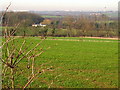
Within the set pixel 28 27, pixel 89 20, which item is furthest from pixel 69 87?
pixel 89 20

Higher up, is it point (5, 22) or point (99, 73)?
point (5, 22)

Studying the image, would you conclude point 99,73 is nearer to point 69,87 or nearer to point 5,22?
point 69,87

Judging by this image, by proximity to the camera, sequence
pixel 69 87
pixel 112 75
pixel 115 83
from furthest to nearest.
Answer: pixel 112 75, pixel 115 83, pixel 69 87

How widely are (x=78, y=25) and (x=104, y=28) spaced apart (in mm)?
8185

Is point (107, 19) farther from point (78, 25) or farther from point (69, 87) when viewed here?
point (69, 87)

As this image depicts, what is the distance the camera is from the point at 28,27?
2.77 metres

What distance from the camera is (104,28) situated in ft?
207

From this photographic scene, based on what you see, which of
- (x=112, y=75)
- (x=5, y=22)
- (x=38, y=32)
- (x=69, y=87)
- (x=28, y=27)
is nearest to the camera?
(x=5, y=22)

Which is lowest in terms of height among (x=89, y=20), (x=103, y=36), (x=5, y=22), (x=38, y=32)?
(x=103, y=36)

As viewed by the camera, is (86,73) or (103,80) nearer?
(103,80)

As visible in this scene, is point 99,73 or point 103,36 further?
point 103,36

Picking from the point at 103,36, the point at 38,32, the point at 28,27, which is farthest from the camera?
the point at 103,36

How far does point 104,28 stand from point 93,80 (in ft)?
182

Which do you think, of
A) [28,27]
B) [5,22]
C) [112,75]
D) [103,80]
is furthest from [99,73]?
[5,22]
